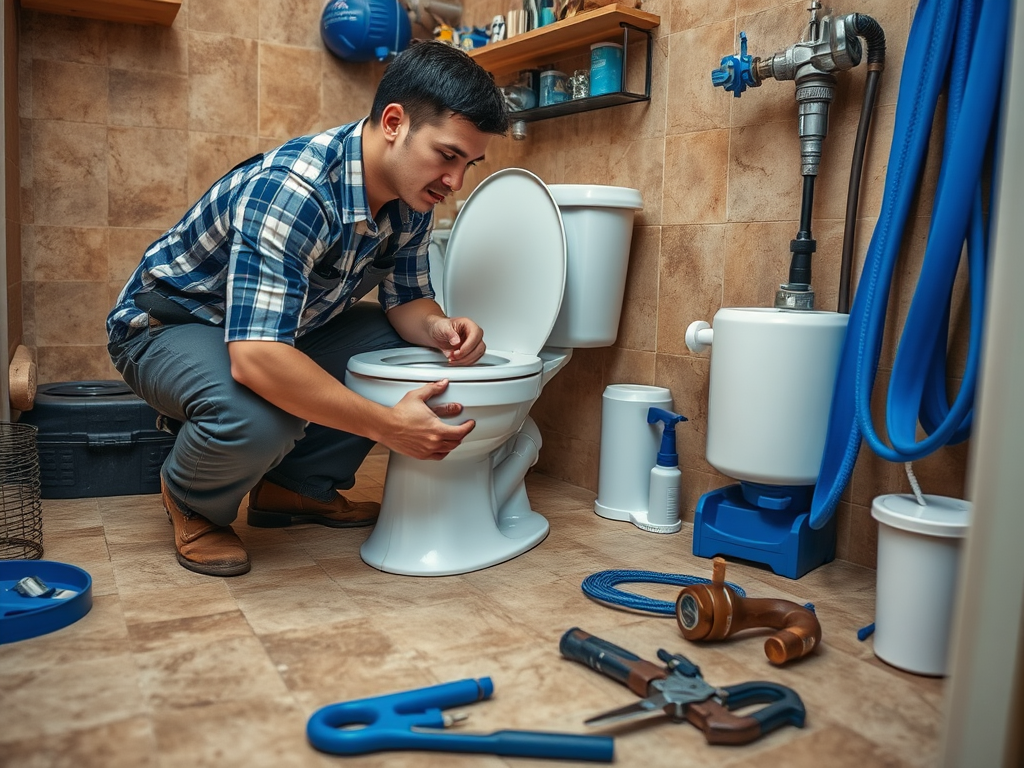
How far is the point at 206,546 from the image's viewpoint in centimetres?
167

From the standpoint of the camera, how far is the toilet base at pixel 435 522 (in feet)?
5.52

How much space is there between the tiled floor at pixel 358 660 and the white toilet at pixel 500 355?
8cm

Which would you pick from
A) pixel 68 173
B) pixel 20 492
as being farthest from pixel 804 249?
pixel 68 173

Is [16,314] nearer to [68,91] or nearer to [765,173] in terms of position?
[68,91]

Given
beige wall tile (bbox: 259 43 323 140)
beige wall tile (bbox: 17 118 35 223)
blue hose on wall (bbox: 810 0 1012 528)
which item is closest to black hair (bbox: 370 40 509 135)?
blue hose on wall (bbox: 810 0 1012 528)

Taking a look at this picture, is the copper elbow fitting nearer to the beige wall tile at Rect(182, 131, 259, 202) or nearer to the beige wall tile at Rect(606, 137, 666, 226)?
the beige wall tile at Rect(606, 137, 666, 226)

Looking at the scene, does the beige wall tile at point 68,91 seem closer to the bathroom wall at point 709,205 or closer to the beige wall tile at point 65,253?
the beige wall tile at point 65,253

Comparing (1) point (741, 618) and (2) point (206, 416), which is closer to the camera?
(1) point (741, 618)

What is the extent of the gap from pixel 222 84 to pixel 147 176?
0.34 meters

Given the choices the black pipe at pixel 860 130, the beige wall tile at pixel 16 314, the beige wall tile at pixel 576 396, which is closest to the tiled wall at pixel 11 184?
the beige wall tile at pixel 16 314

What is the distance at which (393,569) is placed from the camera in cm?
168

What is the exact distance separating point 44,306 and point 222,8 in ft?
3.21

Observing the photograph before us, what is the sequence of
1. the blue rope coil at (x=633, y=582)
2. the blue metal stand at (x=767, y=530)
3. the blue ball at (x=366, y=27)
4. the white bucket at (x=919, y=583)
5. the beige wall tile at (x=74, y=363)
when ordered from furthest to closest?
the blue ball at (x=366, y=27) → the beige wall tile at (x=74, y=363) → the blue metal stand at (x=767, y=530) → the blue rope coil at (x=633, y=582) → the white bucket at (x=919, y=583)

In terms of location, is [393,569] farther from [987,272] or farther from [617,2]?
[617,2]
